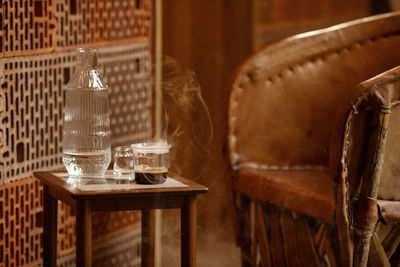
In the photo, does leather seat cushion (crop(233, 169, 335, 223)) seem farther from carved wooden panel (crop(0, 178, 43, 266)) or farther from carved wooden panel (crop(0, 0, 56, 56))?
carved wooden panel (crop(0, 0, 56, 56))

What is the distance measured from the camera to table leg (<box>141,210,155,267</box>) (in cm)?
238

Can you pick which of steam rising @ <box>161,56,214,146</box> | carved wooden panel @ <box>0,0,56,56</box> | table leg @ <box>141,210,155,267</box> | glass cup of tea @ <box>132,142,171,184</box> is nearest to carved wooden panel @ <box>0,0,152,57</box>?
carved wooden panel @ <box>0,0,56,56</box>

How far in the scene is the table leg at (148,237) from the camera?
238cm

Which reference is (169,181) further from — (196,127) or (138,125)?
(196,127)

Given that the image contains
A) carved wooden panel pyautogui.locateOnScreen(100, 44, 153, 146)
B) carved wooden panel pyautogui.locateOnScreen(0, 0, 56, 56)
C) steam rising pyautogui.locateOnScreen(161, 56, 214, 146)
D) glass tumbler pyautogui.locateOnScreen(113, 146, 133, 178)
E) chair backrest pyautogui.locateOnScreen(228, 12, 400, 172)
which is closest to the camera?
glass tumbler pyautogui.locateOnScreen(113, 146, 133, 178)

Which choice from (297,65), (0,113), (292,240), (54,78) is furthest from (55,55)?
(292,240)

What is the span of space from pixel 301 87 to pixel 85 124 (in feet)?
3.00

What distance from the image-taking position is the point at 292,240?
7.78ft

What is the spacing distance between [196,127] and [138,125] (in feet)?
1.39

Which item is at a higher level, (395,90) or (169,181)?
(395,90)

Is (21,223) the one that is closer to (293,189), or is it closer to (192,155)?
(293,189)

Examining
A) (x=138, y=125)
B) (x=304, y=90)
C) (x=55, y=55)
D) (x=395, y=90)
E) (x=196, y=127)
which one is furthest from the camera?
(x=196, y=127)

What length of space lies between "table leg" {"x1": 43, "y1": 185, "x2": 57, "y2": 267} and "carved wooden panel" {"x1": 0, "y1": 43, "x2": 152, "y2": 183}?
0.54ft

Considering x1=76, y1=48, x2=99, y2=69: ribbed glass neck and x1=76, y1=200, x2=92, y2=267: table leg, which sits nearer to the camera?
x1=76, y1=200, x2=92, y2=267: table leg
